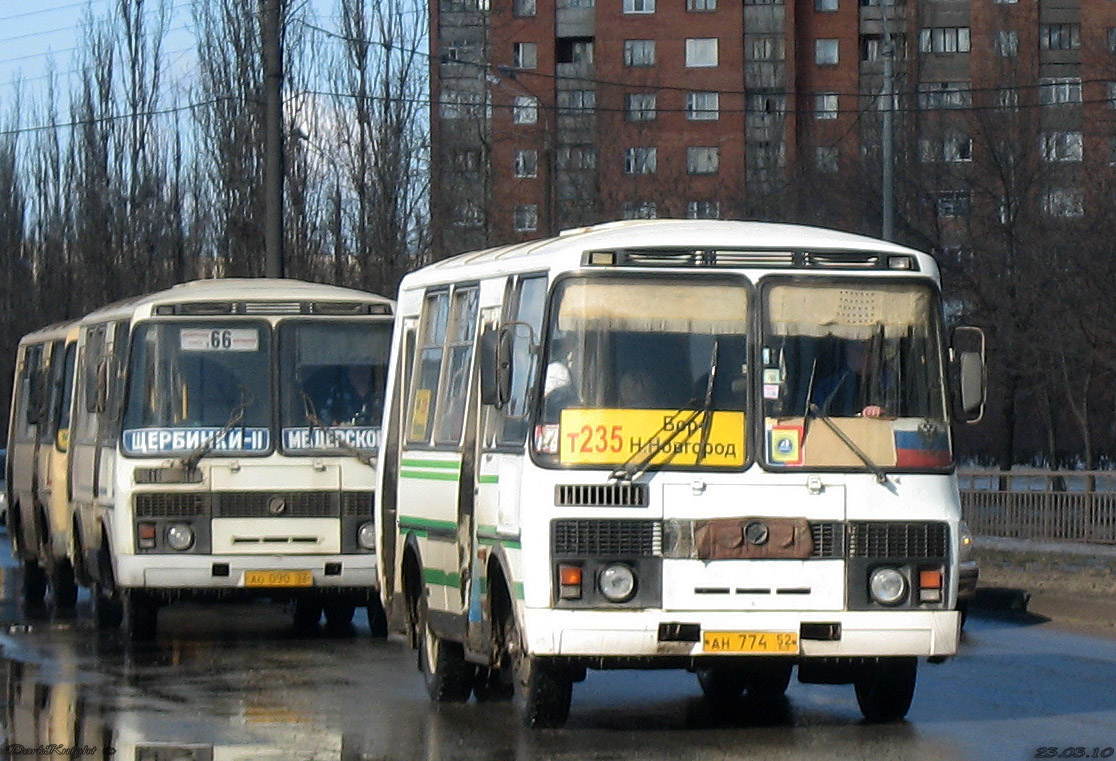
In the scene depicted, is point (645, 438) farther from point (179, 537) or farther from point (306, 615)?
point (306, 615)

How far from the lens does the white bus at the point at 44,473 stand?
2081 centimetres

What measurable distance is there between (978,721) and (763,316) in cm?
243

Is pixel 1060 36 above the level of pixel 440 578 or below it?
above

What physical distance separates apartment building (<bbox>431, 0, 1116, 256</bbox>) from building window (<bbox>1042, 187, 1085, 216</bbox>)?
0.06m

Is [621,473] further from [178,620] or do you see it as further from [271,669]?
[178,620]

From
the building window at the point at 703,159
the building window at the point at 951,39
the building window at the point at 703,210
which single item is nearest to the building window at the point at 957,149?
the building window at the point at 703,210

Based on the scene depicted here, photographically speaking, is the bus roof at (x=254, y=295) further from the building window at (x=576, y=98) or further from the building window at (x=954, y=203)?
the building window at (x=576, y=98)

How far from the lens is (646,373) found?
35.0ft

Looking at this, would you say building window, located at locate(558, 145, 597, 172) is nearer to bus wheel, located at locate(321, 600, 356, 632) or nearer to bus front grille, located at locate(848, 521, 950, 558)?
bus wheel, located at locate(321, 600, 356, 632)

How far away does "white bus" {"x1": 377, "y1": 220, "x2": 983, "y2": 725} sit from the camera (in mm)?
10461

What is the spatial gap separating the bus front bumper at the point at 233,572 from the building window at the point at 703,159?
58.5 meters

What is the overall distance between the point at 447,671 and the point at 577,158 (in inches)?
1398

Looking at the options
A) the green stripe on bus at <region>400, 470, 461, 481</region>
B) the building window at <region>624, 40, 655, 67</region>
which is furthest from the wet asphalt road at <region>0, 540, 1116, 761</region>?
the building window at <region>624, 40, 655, 67</region>

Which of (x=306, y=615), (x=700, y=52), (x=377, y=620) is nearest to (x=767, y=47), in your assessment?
(x=700, y=52)
